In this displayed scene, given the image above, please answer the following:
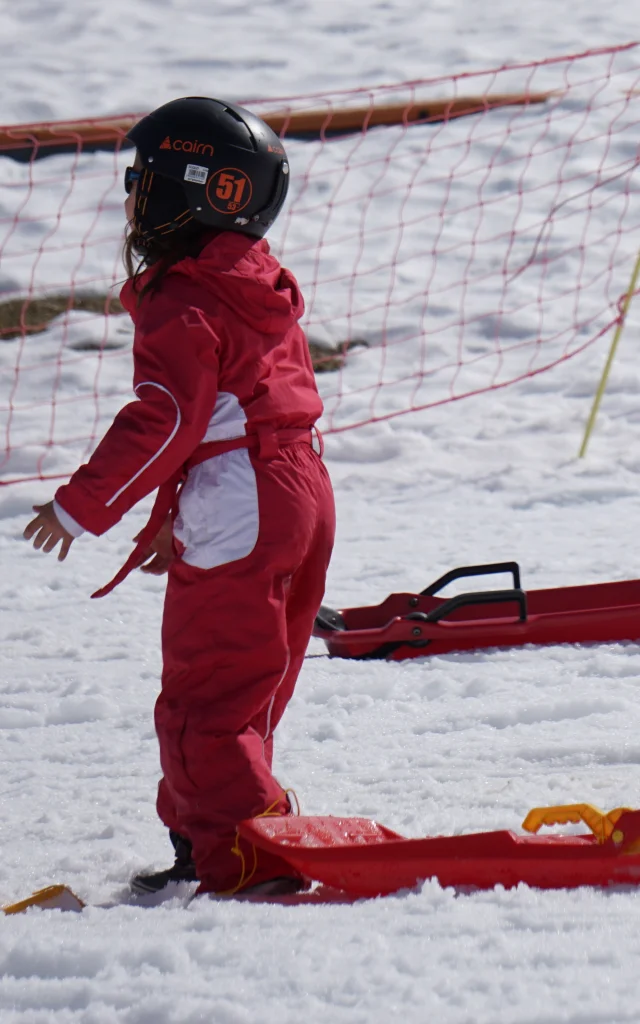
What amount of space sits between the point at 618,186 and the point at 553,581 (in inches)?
222

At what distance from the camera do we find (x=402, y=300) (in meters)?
7.82

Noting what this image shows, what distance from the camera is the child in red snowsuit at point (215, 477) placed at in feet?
7.71

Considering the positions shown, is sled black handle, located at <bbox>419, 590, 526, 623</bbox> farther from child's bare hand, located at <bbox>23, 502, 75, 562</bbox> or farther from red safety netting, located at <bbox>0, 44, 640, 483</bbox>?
red safety netting, located at <bbox>0, 44, 640, 483</bbox>

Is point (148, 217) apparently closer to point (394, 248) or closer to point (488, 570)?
point (488, 570)

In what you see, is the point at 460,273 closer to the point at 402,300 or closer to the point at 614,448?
the point at 402,300

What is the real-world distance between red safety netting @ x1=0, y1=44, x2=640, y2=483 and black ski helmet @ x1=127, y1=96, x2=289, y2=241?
3.24m

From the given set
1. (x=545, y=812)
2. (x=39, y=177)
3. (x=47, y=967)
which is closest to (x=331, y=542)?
(x=545, y=812)

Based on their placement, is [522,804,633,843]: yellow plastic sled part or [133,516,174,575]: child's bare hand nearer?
[522,804,633,843]: yellow plastic sled part

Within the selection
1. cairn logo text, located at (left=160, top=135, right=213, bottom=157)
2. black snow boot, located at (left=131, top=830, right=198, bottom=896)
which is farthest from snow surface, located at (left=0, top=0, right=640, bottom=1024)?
cairn logo text, located at (left=160, top=135, right=213, bottom=157)

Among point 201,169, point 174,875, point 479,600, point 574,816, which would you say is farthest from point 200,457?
point 479,600

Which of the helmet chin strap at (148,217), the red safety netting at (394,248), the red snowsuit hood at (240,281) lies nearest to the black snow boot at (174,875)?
the red snowsuit hood at (240,281)

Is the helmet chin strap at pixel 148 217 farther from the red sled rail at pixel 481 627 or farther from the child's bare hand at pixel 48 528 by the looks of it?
the red sled rail at pixel 481 627

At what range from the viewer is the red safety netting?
6.73m

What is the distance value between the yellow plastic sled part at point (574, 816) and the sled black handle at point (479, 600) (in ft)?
4.52
